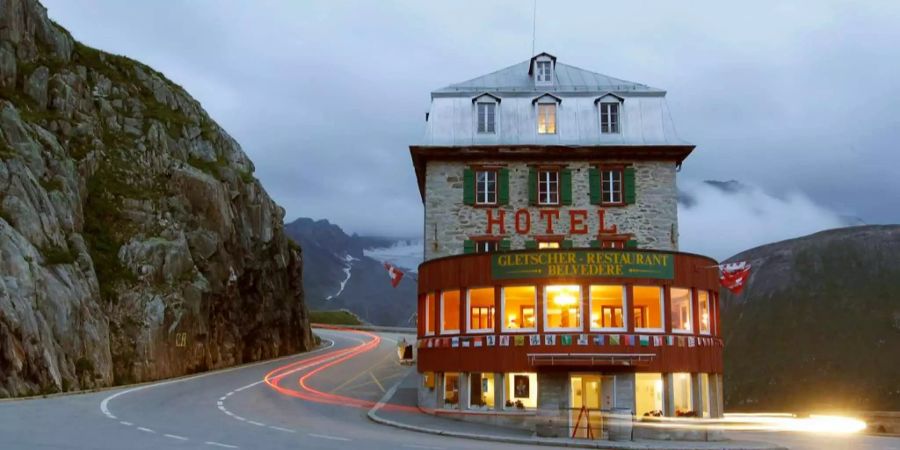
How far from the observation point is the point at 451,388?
1240 inches

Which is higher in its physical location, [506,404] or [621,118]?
[621,118]

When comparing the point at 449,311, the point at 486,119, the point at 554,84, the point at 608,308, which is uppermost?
the point at 554,84

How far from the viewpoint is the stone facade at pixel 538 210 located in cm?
3794

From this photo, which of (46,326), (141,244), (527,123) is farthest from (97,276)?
(527,123)

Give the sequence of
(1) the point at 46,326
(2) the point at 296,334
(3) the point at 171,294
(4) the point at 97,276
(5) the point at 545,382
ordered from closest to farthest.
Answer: (5) the point at 545,382
(1) the point at 46,326
(4) the point at 97,276
(3) the point at 171,294
(2) the point at 296,334

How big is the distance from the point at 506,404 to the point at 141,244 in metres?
29.0

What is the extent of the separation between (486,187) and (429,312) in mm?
8061

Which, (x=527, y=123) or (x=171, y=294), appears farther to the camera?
(x=171, y=294)

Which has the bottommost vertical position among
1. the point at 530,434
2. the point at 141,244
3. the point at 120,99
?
the point at 530,434

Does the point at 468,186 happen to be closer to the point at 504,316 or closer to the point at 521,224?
the point at 521,224

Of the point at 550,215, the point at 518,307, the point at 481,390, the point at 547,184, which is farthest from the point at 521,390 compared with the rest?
the point at 547,184

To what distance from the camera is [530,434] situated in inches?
1033

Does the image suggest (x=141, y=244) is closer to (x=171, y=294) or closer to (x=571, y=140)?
(x=171, y=294)

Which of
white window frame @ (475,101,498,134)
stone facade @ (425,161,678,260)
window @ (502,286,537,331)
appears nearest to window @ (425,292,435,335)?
window @ (502,286,537,331)
